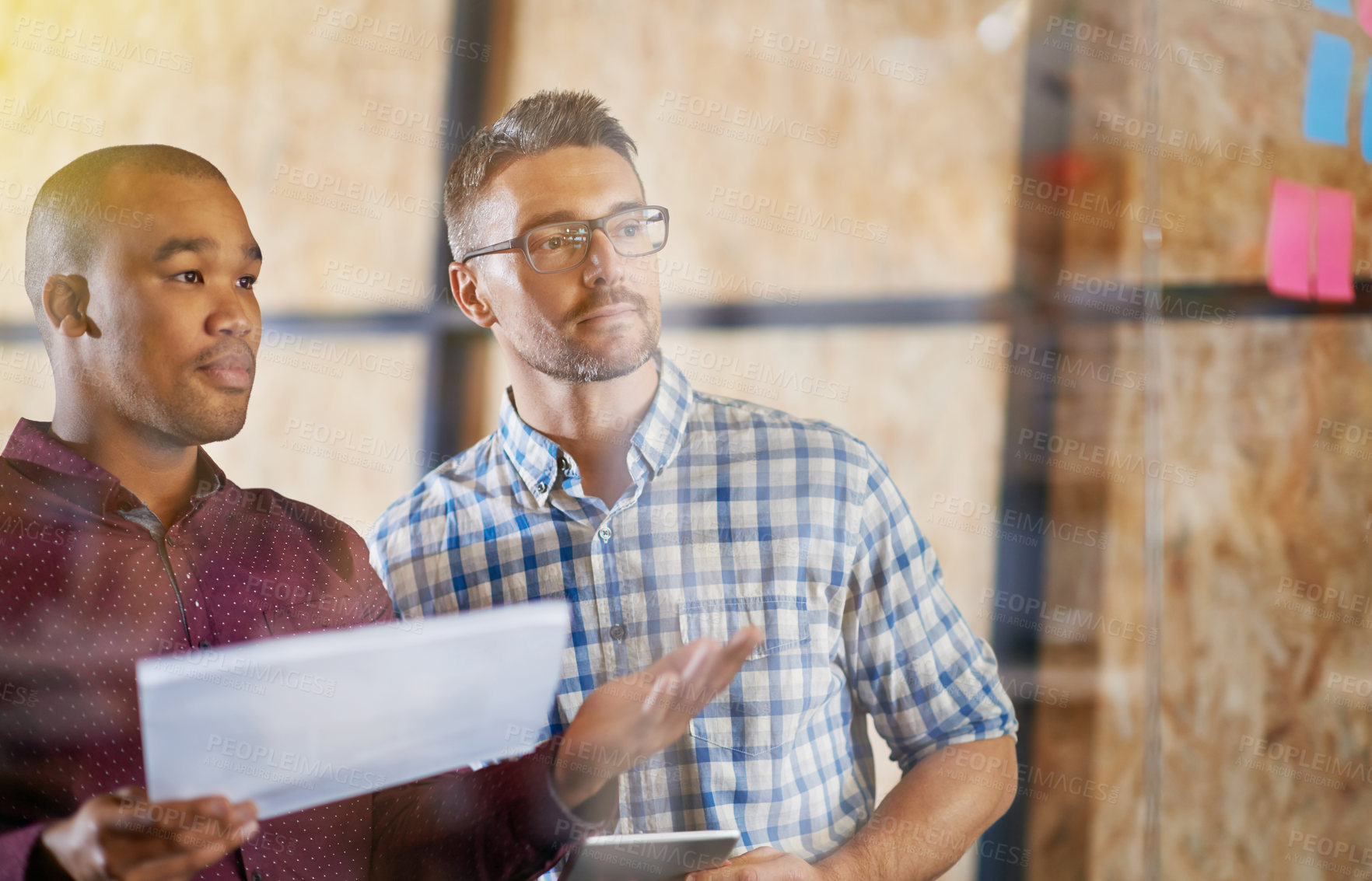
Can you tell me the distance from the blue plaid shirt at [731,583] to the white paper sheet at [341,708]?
0.12ft

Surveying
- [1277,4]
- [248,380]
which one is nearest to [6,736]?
[248,380]

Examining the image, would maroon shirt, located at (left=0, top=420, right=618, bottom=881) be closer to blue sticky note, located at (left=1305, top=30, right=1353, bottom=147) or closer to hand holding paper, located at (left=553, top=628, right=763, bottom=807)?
hand holding paper, located at (left=553, top=628, right=763, bottom=807)

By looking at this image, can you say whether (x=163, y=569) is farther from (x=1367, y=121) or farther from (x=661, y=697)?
(x=1367, y=121)

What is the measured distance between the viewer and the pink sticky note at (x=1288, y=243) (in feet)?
3.24

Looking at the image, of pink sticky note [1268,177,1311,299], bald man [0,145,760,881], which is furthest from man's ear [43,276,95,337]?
pink sticky note [1268,177,1311,299]

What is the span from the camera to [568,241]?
71 centimetres

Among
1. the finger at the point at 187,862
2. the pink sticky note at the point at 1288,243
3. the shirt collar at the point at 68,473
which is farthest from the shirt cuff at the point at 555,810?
the pink sticky note at the point at 1288,243

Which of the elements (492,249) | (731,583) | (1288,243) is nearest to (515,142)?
(492,249)

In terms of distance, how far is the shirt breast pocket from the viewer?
0.74m

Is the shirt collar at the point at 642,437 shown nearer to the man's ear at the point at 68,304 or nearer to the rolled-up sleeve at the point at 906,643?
the rolled-up sleeve at the point at 906,643

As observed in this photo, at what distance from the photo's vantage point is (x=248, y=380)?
26.8 inches

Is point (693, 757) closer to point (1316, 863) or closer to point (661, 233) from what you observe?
point (661, 233)

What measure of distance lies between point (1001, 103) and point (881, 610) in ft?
1.62

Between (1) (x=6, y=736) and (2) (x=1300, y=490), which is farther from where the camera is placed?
(2) (x=1300, y=490)
